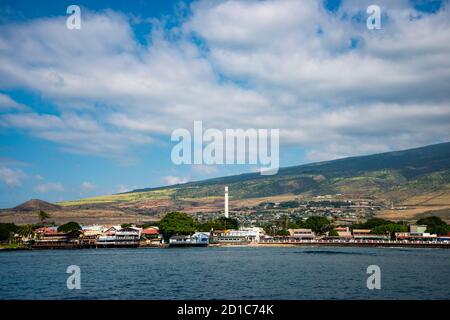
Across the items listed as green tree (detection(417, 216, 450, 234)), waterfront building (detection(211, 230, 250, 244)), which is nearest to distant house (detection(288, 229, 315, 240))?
waterfront building (detection(211, 230, 250, 244))

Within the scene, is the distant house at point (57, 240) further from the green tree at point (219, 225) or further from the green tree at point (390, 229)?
the green tree at point (390, 229)

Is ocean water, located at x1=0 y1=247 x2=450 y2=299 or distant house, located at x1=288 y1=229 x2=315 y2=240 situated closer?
ocean water, located at x1=0 y1=247 x2=450 y2=299

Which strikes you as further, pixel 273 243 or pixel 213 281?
pixel 273 243

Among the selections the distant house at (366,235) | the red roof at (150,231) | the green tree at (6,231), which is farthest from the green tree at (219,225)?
the green tree at (6,231)

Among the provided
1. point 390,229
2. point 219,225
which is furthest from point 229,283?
point 390,229

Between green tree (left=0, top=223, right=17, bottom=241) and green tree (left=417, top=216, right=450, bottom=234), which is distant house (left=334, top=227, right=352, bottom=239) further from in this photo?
green tree (left=0, top=223, right=17, bottom=241)

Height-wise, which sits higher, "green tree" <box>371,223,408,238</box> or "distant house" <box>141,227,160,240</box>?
"green tree" <box>371,223,408,238</box>
